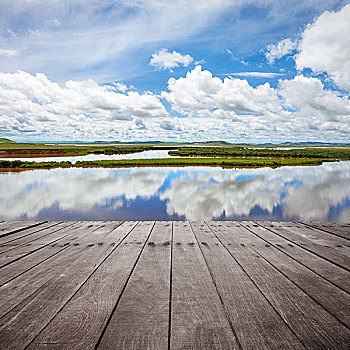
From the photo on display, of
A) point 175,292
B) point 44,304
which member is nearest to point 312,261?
point 175,292

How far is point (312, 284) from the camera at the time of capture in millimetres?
2539

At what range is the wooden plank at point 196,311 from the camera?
1.70 metres

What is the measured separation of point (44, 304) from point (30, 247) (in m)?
1.98

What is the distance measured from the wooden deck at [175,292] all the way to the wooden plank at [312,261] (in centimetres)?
1

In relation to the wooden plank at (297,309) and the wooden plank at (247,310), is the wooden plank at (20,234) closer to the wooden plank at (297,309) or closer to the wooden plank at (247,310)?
the wooden plank at (247,310)

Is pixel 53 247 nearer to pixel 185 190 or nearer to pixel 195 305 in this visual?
pixel 195 305

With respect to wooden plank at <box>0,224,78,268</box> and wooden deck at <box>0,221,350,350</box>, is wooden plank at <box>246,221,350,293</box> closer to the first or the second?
wooden deck at <box>0,221,350,350</box>

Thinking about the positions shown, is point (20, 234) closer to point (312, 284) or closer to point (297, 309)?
point (297, 309)

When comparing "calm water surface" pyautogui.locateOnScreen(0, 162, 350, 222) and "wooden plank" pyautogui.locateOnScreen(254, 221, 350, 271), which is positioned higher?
"wooden plank" pyautogui.locateOnScreen(254, 221, 350, 271)

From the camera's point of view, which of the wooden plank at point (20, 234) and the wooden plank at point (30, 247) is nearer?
the wooden plank at point (30, 247)

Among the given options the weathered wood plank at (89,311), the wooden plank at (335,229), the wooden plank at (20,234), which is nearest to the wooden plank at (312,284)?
the weathered wood plank at (89,311)

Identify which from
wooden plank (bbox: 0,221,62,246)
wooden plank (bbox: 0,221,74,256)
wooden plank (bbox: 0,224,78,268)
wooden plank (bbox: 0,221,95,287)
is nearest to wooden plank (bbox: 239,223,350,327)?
wooden plank (bbox: 0,221,95,287)

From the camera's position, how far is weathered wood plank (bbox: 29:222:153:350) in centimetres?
170

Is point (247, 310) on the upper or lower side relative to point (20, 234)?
upper
